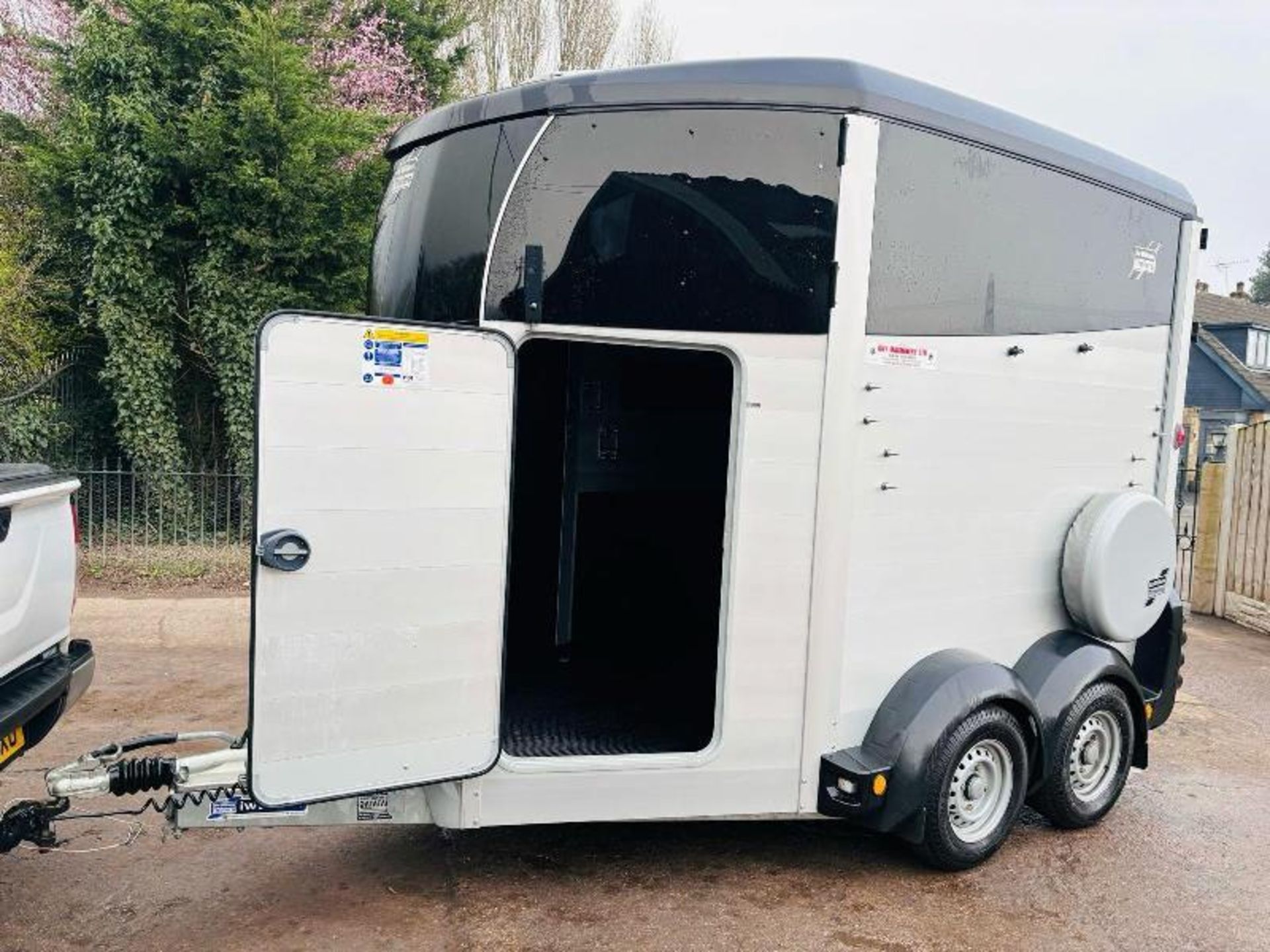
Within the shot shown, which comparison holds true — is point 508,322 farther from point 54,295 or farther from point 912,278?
point 54,295

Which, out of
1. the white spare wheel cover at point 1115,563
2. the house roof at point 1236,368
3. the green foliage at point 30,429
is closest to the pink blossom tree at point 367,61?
the green foliage at point 30,429

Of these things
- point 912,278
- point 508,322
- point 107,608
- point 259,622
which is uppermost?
point 912,278

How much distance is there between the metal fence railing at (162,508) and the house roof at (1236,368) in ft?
86.2

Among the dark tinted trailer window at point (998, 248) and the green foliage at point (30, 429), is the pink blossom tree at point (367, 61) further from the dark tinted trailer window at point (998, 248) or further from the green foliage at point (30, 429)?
the dark tinted trailer window at point (998, 248)

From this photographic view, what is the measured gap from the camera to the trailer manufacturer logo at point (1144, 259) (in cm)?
497

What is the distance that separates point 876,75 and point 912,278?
0.77 meters

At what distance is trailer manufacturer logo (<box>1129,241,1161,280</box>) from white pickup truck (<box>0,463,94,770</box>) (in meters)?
4.84

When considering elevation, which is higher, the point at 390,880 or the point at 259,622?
the point at 259,622

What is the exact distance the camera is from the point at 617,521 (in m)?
5.57

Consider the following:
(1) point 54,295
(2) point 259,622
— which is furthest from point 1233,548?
(1) point 54,295

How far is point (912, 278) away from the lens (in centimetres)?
403

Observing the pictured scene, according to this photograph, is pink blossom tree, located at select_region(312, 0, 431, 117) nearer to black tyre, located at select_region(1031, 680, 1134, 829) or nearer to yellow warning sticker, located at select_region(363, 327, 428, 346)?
yellow warning sticker, located at select_region(363, 327, 428, 346)

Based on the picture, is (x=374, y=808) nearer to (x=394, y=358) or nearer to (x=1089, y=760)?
(x=394, y=358)

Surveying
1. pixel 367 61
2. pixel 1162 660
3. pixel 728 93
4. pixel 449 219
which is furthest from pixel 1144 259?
pixel 367 61
